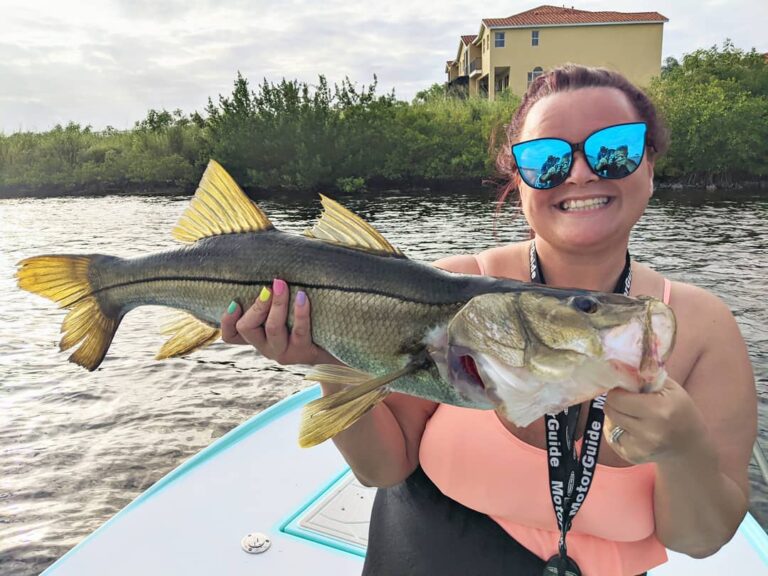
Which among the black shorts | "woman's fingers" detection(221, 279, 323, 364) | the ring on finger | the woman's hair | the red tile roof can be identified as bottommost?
the black shorts

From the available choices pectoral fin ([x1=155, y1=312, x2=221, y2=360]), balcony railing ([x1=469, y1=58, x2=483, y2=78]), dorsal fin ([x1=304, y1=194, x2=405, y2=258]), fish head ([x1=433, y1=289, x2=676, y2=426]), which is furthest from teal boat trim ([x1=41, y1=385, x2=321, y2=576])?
balcony railing ([x1=469, y1=58, x2=483, y2=78])

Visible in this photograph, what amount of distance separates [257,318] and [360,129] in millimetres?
42895

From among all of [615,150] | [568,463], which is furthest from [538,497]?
[615,150]

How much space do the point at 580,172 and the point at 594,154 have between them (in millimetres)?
71

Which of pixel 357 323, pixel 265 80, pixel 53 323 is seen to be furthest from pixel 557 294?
pixel 265 80

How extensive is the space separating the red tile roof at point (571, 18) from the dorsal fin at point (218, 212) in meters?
54.0

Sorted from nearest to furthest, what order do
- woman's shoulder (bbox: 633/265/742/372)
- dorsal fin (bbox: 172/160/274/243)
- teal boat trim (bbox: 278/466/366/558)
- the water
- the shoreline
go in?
woman's shoulder (bbox: 633/265/742/372)
dorsal fin (bbox: 172/160/274/243)
teal boat trim (bbox: 278/466/366/558)
the water
the shoreline

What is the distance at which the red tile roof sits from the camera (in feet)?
166

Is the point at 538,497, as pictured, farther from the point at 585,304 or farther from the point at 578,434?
the point at 585,304

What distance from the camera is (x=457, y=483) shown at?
80.1 inches

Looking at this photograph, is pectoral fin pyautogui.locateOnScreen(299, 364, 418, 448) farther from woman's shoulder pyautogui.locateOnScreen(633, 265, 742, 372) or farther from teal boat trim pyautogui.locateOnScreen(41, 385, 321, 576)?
teal boat trim pyautogui.locateOnScreen(41, 385, 321, 576)

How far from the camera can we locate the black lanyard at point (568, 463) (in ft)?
6.10

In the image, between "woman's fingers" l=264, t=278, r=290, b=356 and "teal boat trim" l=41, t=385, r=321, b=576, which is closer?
"woman's fingers" l=264, t=278, r=290, b=356

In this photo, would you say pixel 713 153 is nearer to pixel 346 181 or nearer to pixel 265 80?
pixel 346 181
